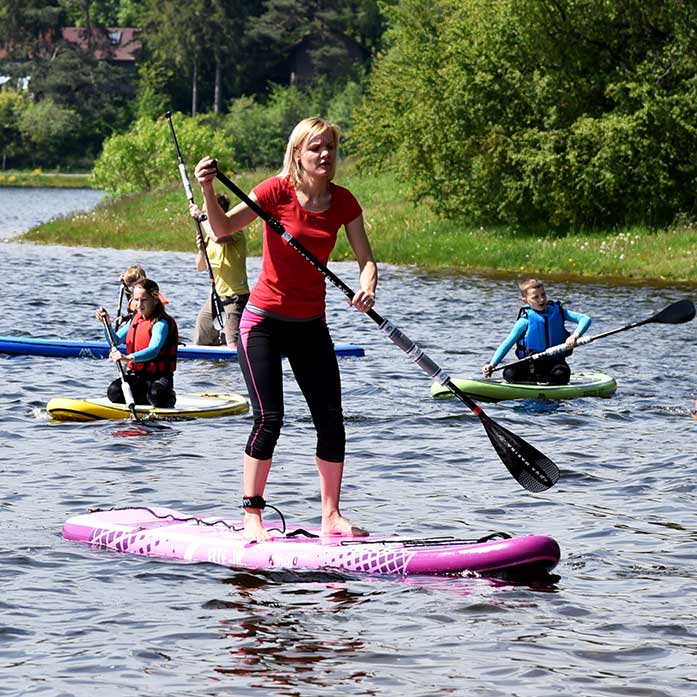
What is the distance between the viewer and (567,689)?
5.70 metres

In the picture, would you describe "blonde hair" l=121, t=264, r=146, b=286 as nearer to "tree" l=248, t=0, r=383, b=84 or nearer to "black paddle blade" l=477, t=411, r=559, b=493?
"black paddle blade" l=477, t=411, r=559, b=493

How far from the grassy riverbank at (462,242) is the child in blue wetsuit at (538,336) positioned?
1385cm

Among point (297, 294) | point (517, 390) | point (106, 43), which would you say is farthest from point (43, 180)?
point (297, 294)

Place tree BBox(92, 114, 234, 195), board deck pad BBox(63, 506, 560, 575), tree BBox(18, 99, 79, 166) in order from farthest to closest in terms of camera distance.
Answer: tree BBox(18, 99, 79, 166) < tree BBox(92, 114, 234, 195) < board deck pad BBox(63, 506, 560, 575)

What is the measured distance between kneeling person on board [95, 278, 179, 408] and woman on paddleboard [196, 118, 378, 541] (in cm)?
424

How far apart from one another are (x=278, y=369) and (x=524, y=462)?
1.57 meters

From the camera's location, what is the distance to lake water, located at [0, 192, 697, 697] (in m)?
5.89

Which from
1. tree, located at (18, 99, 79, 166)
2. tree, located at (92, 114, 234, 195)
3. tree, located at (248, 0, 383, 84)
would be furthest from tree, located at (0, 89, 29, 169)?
tree, located at (92, 114, 234, 195)

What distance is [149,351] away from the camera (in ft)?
37.3

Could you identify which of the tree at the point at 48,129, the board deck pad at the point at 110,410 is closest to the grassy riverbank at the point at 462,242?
the board deck pad at the point at 110,410

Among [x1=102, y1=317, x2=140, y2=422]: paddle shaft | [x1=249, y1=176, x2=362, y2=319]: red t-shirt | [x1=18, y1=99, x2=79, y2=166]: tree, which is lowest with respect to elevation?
[x1=102, y1=317, x2=140, y2=422]: paddle shaft

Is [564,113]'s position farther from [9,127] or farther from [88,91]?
[88,91]

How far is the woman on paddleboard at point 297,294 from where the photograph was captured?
22.6 feet

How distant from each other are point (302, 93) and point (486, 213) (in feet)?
195
